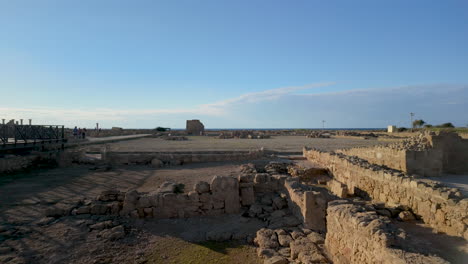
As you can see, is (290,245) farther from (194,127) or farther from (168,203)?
(194,127)

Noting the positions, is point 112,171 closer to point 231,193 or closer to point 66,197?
point 66,197

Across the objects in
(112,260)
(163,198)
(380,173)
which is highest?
(380,173)

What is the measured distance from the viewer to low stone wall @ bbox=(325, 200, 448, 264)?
349cm

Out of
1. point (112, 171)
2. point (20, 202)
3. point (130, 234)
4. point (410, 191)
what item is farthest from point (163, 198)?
point (112, 171)

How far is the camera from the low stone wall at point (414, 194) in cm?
559

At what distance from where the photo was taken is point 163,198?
7.61 m

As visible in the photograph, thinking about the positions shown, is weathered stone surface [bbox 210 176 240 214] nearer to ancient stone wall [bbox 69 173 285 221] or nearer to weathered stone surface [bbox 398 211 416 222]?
ancient stone wall [bbox 69 173 285 221]

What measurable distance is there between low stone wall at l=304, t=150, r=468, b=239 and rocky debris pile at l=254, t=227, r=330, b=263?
9.02 ft

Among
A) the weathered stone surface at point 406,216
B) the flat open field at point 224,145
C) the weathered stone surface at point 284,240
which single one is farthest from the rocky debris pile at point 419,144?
the flat open field at point 224,145

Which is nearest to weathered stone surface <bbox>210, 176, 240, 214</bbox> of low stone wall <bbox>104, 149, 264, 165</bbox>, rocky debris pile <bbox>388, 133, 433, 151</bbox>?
rocky debris pile <bbox>388, 133, 433, 151</bbox>

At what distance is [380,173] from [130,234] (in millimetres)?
7695

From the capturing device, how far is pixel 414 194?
6.96 m

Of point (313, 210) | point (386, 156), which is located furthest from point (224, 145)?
point (313, 210)

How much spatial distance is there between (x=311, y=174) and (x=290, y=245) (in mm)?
8192
